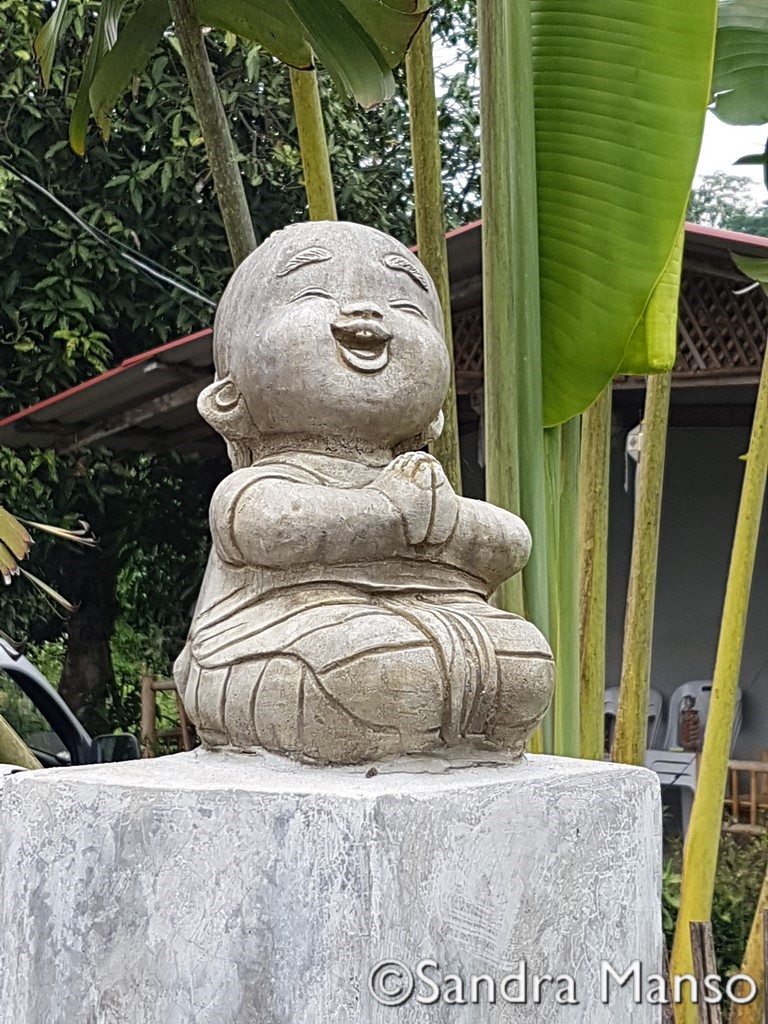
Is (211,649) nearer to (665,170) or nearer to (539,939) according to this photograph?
(539,939)

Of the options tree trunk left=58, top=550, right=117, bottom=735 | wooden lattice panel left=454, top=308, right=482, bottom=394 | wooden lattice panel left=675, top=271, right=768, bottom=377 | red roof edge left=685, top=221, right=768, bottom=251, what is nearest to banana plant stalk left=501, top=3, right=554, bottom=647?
red roof edge left=685, top=221, right=768, bottom=251

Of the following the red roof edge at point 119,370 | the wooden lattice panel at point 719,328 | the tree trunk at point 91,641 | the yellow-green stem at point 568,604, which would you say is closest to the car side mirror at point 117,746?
the tree trunk at point 91,641

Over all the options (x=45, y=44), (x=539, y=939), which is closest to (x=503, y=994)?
(x=539, y=939)

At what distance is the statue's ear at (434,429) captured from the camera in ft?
8.89

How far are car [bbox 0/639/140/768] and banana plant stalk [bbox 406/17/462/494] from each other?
239 cm

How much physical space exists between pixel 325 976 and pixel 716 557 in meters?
5.44

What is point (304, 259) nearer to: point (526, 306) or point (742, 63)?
point (526, 306)

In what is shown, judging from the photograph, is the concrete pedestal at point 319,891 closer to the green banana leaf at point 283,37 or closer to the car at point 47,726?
the green banana leaf at point 283,37

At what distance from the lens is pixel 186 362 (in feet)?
18.3

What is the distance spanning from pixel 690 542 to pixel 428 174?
4.57m

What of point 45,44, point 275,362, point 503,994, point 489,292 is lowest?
point 503,994

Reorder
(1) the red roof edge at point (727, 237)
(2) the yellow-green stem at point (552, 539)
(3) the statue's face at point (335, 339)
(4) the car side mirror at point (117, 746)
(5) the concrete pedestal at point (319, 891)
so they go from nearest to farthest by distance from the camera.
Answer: (5) the concrete pedestal at point (319, 891), (3) the statue's face at point (335, 339), (2) the yellow-green stem at point (552, 539), (1) the red roof edge at point (727, 237), (4) the car side mirror at point (117, 746)

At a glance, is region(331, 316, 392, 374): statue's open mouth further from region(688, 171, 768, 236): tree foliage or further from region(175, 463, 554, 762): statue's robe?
region(688, 171, 768, 236): tree foliage

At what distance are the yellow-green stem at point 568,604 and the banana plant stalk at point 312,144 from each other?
0.81 m
